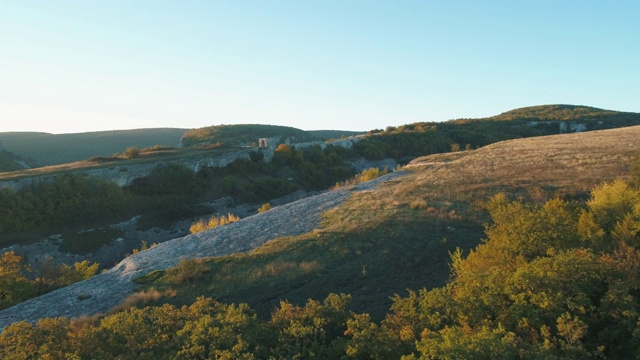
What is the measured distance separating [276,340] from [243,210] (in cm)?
3877

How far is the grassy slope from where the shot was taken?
54.6ft

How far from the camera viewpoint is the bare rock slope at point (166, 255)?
17.4 m

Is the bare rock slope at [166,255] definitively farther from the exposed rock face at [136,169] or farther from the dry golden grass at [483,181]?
the exposed rock face at [136,169]

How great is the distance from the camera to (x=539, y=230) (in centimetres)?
1373

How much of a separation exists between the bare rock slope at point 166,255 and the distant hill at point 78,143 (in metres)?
93.6

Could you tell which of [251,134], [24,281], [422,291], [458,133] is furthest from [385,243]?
[251,134]

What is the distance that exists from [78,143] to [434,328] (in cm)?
14793

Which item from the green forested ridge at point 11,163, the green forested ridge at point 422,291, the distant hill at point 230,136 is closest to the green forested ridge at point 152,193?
the green forested ridge at point 422,291

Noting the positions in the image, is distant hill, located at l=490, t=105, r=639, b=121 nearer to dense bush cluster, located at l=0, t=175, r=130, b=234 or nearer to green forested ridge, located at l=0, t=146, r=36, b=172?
dense bush cluster, located at l=0, t=175, r=130, b=234

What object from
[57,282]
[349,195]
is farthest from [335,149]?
[57,282]

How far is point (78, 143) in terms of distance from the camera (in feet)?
435

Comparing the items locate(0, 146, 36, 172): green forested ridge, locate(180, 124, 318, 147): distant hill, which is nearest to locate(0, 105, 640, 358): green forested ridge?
locate(0, 146, 36, 172): green forested ridge

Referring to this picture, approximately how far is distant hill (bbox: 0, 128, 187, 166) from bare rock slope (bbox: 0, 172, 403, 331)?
93.6m

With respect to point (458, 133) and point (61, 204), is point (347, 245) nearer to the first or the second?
point (61, 204)
